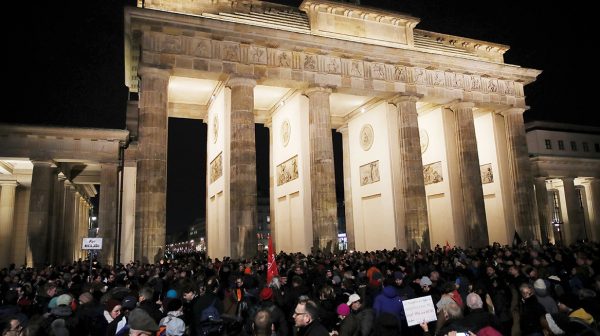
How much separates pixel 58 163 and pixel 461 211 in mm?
24615

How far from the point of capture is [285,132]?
28.2 metres

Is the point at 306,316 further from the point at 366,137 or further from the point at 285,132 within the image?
the point at 366,137

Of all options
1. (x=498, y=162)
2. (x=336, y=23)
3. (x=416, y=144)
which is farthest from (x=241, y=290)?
(x=498, y=162)

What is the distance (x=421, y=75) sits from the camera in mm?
27281

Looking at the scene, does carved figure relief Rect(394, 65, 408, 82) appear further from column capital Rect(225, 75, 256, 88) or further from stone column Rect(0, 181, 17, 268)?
stone column Rect(0, 181, 17, 268)

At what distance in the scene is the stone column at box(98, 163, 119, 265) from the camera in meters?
23.2

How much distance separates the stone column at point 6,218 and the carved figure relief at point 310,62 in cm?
2196

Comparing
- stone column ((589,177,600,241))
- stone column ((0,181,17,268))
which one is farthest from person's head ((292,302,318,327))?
stone column ((589,177,600,241))

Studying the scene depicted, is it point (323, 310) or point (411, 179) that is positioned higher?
point (411, 179)

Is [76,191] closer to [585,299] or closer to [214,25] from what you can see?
[214,25]

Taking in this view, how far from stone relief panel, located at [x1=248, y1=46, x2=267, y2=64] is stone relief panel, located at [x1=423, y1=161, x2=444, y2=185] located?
563 inches

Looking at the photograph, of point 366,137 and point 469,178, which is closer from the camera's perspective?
point 469,178

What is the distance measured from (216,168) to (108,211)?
21.1ft

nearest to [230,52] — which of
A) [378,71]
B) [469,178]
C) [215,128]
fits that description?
[215,128]
